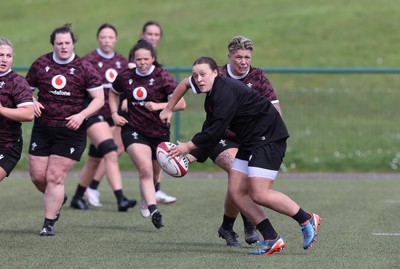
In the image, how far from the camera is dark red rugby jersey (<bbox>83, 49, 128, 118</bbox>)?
12.3m

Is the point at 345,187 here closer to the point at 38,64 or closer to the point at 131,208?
the point at 131,208

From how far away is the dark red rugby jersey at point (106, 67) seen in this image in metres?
12.3

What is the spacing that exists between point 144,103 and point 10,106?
200 cm

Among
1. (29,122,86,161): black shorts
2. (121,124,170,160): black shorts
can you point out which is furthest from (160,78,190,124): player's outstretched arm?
(121,124,170,160): black shorts

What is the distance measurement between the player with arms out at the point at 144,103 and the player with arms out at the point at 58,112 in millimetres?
779

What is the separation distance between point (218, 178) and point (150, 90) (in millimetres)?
5558

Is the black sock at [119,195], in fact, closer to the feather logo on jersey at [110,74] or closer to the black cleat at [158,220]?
the feather logo on jersey at [110,74]

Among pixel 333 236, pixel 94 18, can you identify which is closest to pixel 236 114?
pixel 333 236

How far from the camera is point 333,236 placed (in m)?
9.55

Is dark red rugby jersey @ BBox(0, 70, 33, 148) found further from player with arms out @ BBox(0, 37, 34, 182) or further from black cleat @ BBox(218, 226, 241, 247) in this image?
black cleat @ BBox(218, 226, 241, 247)

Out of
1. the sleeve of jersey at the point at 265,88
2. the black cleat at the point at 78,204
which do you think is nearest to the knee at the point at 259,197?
the sleeve of jersey at the point at 265,88

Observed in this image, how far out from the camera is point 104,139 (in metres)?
11.8

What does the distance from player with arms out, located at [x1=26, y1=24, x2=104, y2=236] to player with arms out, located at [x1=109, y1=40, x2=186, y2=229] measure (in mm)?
779

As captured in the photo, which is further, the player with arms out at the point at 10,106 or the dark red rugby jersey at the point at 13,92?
the dark red rugby jersey at the point at 13,92
